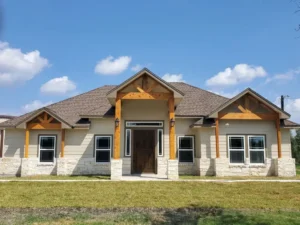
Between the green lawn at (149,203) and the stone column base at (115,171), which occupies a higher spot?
the stone column base at (115,171)

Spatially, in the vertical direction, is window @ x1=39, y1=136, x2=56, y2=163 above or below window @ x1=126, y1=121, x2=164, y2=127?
below

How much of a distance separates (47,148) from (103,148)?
3393 millimetres

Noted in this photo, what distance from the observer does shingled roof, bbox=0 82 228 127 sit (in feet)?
55.8

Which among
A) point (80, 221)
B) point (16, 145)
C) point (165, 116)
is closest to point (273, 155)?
point (165, 116)

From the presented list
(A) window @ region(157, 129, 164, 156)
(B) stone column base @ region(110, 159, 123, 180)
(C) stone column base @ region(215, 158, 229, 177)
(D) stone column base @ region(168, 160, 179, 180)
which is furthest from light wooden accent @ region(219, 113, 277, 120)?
(B) stone column base @ region(110, 159, 123, 180)

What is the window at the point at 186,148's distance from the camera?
17.0 metres

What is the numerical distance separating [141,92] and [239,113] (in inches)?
237

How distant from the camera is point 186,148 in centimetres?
1714

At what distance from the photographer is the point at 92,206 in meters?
8.25

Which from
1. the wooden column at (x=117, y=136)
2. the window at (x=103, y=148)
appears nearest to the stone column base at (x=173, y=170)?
the wooden column at (x=117, y=136)

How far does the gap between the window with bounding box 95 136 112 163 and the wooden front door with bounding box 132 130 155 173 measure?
1.58m

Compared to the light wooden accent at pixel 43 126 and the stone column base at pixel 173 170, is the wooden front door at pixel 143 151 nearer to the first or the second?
the stone column base at pixel 173 170

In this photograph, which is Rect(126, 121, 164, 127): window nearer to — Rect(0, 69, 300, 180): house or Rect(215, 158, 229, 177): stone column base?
Rect(0, 69, 300, 180): house

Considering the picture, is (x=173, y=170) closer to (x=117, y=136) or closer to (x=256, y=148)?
(x=117, y=136)
